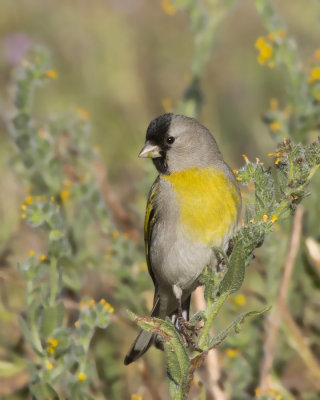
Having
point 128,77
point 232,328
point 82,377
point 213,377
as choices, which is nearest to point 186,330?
point 82,377

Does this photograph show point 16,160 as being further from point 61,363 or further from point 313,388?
point 313,388

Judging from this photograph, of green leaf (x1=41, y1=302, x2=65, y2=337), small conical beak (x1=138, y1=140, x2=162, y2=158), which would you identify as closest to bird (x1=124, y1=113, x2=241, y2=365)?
small conical beak (x1=138, y1=140, x2=162, y2=158)

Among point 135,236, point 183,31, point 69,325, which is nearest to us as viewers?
point 69,325

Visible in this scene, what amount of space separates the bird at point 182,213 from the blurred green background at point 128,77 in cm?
71

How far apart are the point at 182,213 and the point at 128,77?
331 centimetres

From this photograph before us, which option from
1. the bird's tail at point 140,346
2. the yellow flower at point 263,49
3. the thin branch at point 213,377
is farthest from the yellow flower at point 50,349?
the yellow flower at point 263,49

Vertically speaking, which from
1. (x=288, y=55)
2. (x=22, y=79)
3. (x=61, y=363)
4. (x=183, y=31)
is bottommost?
(x=61, y=363)

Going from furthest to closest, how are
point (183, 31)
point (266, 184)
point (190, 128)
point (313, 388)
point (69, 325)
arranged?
point (183, 31), point (69, 325), point (313, 388), point (190, 128), point (266, 184)

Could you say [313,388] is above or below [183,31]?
below

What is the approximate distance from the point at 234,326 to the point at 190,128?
1284mm

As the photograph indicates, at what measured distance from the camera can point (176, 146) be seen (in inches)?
130

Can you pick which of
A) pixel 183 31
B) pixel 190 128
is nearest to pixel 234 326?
pixel 190 128

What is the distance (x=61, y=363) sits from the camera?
9.52ft

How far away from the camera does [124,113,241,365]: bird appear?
9.91 feet
